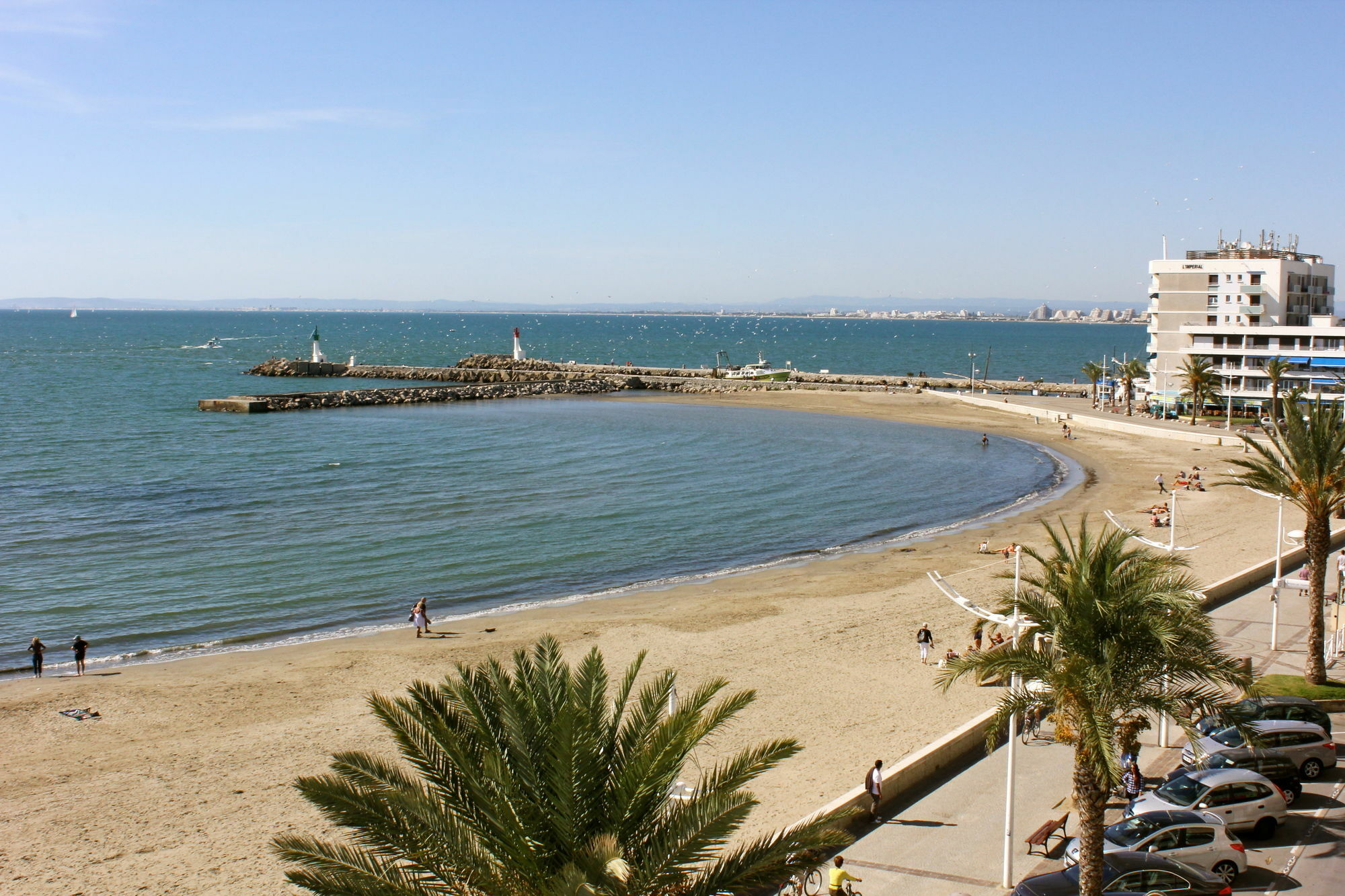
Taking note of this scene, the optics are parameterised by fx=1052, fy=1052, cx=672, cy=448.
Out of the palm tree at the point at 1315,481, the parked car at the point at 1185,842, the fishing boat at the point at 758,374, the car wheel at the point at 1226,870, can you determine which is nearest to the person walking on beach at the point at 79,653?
the parked car at the point at 1185,842

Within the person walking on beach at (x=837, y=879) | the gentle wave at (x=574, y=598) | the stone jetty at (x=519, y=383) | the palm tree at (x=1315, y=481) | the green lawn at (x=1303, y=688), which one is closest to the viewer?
the person walking on beach at (x=837, y=879)

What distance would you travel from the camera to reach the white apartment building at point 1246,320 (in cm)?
6875

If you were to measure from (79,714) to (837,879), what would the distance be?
57.2ft

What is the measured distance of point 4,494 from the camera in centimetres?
4897

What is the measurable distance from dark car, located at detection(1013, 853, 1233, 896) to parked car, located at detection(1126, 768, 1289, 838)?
1.77 meters

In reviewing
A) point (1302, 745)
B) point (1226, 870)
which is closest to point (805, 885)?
point (1226, 870)

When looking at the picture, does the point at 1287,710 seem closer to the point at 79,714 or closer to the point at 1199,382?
the point at 79,714

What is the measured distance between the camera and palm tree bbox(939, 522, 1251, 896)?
12109 mm

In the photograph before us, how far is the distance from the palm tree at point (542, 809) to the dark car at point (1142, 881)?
5346mm

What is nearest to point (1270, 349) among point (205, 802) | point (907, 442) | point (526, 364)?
point (907, 442)

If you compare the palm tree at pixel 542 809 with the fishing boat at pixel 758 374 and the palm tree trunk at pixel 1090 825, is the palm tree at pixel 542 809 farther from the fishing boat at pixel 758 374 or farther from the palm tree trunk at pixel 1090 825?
the fishing boat at pixel 758 374

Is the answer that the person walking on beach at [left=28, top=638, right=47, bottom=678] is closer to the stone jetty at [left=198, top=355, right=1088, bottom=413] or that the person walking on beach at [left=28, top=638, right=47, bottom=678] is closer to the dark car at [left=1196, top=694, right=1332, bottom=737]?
the dark car at [left=1196, top=694, right=1332, bottom=737]

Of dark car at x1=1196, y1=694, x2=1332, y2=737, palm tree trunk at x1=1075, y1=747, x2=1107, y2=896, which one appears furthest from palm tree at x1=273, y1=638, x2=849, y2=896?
dark car at x1=1196, y1=694, x2=1332, y2=737

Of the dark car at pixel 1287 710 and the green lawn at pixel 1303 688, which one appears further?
the green lawn at pixel 1303 688
